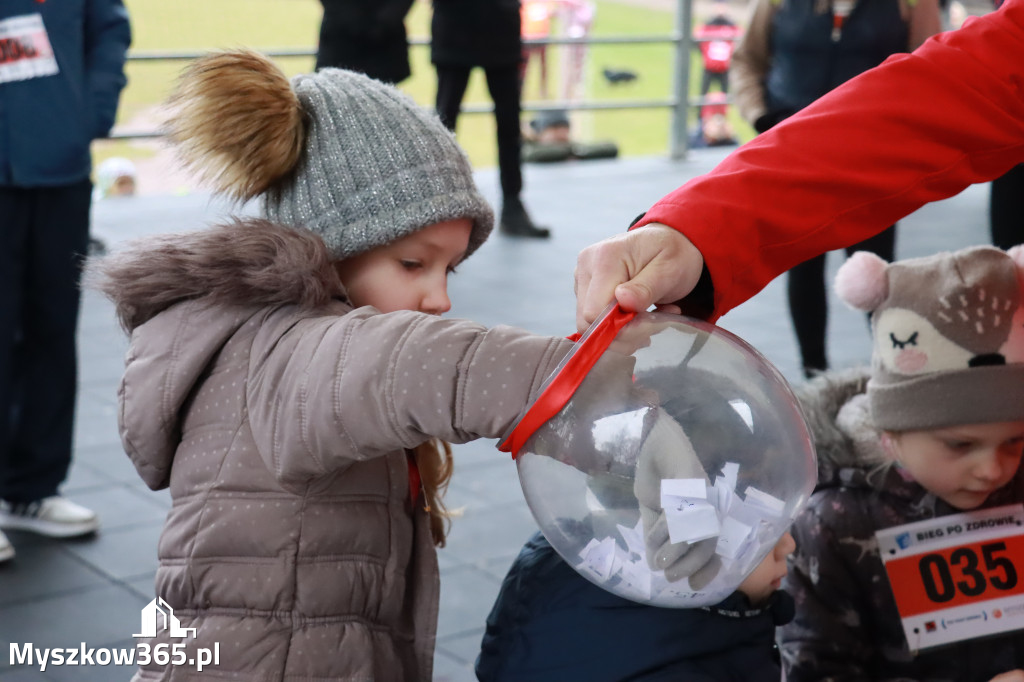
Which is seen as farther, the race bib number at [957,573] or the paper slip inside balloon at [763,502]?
the race bib number at [957,573]

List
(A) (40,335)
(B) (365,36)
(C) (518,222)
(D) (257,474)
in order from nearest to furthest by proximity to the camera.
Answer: (D) (257,474), (A) (40,335), (B) (365,36), (C) (518,222)

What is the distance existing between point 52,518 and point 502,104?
3923 millimetres

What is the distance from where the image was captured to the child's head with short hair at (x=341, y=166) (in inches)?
64.6

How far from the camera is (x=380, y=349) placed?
1.24m

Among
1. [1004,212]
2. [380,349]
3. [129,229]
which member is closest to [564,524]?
[380,349]

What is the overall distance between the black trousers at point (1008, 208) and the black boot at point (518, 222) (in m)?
3.62

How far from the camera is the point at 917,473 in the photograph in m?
1.99

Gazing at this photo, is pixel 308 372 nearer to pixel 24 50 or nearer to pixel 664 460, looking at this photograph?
pixel 664 460

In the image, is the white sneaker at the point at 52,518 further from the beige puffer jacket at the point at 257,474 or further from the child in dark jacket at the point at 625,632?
the child in dark jacket at the point at 625,632

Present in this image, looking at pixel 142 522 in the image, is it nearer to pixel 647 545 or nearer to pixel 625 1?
pixel 647 545

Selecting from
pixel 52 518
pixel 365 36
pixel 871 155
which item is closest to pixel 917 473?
pixel 871 155

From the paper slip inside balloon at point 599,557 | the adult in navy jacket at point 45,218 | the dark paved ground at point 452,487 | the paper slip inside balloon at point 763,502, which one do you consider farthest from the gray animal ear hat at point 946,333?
the adult in navy jacket at point 45,218

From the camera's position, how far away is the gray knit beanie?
1.67 meters

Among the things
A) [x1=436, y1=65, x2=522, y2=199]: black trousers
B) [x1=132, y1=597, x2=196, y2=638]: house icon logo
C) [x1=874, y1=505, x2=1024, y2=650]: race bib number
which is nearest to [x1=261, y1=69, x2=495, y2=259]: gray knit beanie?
[x1=132, y1=597, x2=196, y2=638]: house icon logo
